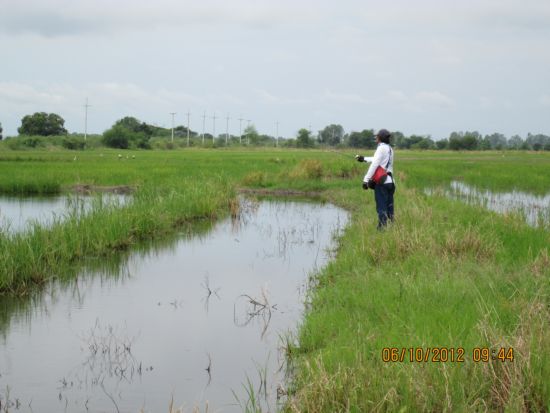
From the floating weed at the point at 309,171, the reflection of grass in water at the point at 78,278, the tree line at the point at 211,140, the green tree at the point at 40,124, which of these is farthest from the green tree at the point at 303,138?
the reflection of grass in water at the point at 78,278

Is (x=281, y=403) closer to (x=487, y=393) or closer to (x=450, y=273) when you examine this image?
(x=487, y=393)

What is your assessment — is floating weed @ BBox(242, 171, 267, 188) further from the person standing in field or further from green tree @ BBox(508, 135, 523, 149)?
green tree @ BBox(508, 135, 523, 149)

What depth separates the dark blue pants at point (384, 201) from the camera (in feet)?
27.8

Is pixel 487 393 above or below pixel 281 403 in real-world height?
above

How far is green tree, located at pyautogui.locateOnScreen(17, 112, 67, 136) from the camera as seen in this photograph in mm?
55656

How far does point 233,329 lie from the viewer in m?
6.06

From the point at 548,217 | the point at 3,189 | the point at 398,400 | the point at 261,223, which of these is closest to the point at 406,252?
the point at 398,400

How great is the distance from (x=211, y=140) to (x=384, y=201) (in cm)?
6339

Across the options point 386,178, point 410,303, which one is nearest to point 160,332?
point 410,303

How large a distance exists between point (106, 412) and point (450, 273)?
10.7ft

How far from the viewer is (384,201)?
857 centimetres

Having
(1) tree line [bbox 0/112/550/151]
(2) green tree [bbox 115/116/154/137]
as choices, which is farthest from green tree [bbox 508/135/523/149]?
(2) green tree [bbox 115/116/154/137]

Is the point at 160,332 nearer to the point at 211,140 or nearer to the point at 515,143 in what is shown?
the point at 211,140

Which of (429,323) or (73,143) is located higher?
(73,143)
